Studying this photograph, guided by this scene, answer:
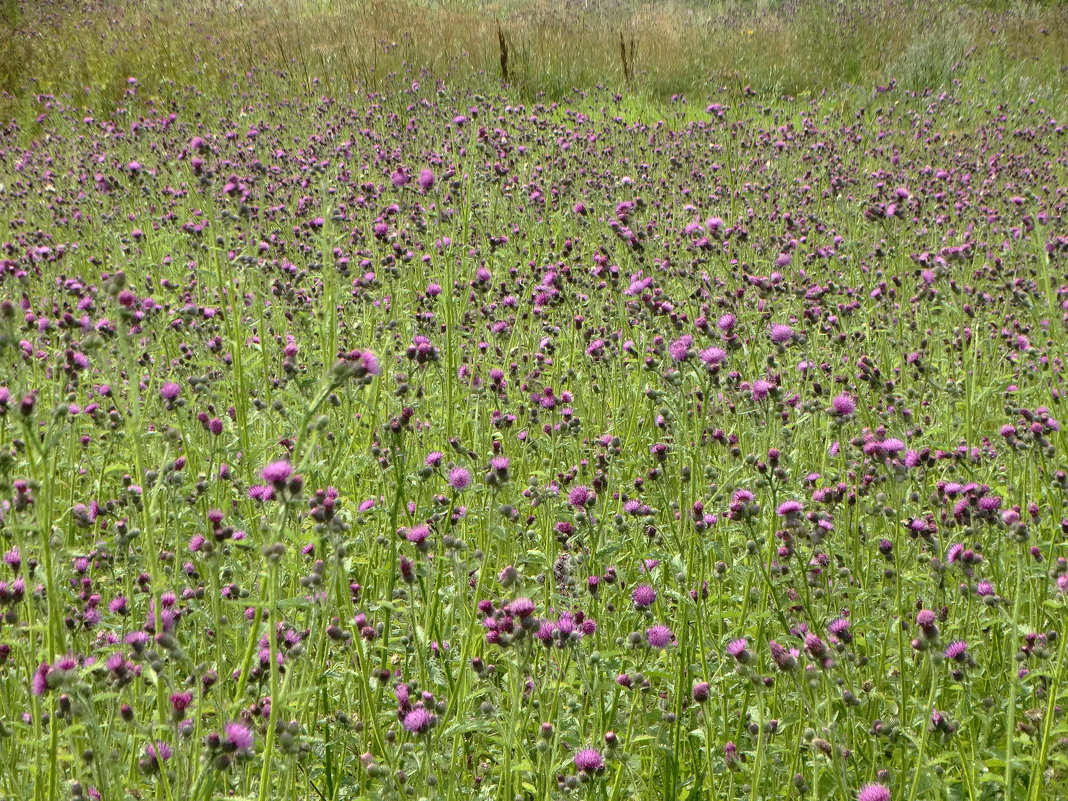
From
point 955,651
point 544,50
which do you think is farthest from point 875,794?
point 544,50

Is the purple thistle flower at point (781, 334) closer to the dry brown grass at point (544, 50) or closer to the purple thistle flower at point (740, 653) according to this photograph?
the purple thistle flower at point (740, 653)

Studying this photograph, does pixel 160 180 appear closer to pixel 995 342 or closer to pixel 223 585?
pixel 223 585

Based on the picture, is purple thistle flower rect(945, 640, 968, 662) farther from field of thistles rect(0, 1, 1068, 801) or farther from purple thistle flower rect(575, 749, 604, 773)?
purple thistle flower rect(575, 749, 604, 773)

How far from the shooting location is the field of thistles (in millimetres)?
1874

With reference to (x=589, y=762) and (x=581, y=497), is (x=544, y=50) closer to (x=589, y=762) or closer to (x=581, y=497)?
(x=581, y=497)

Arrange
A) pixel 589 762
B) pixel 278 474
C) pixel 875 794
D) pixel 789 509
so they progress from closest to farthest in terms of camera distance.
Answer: pixel 278 474, pixel 875 794, pixel 589 762, pixel 789 509

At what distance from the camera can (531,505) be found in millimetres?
3111

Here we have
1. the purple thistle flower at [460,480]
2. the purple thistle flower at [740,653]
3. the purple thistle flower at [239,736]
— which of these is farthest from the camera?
the purple thistle flower at [460,480]

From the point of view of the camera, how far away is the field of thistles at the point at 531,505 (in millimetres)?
1874

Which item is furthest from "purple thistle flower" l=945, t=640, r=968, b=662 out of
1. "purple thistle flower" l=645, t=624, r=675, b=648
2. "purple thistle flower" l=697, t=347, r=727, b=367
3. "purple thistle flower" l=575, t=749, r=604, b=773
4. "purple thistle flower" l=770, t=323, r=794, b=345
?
"purple thistle flower" l=770, t=323, r=794, b=345

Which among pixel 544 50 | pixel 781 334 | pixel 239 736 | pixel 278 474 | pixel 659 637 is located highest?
pixel 544 50

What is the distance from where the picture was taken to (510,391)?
13.9ft

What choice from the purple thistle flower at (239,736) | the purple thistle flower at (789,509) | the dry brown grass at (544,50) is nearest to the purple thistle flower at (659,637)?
the purple thistle flower at (789,509)

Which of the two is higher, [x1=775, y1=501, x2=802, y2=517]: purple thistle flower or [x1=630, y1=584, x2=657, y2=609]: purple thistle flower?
[x1=775, y1=501, x2=802, y2=517]: purple thistle flower
